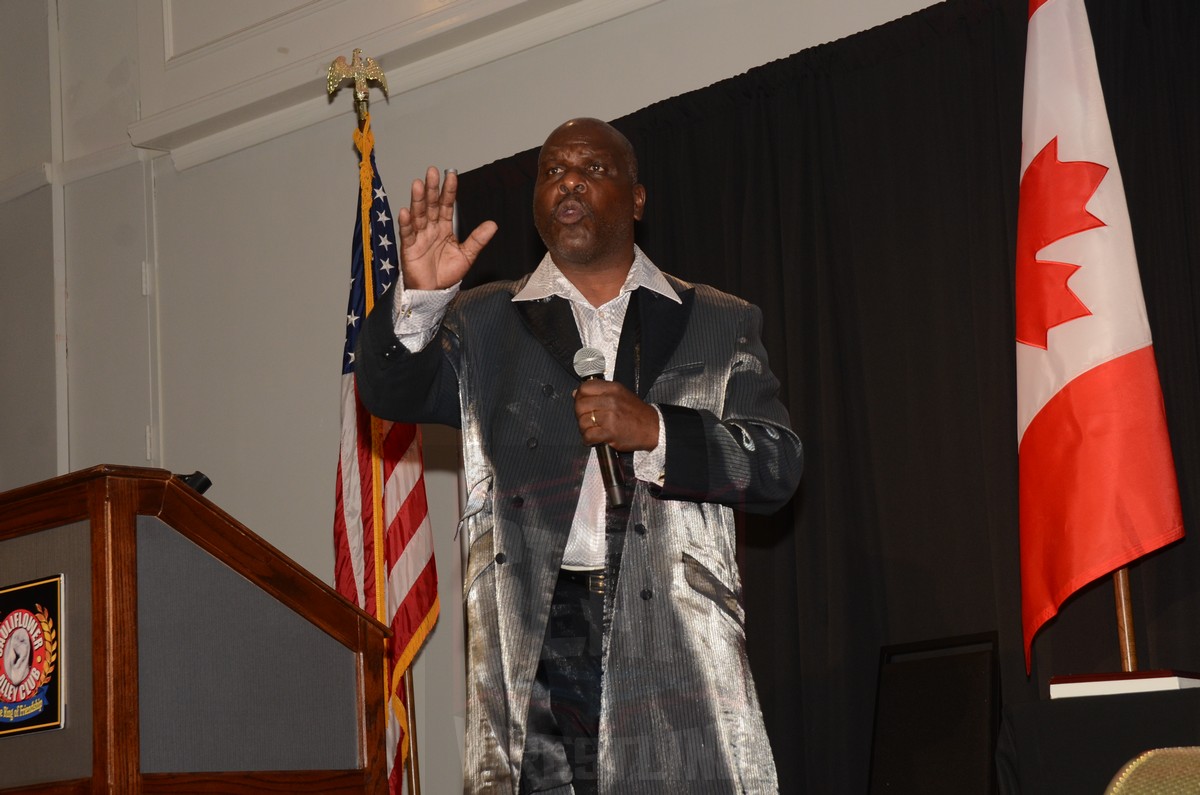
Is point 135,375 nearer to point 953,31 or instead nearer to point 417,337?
point 953,31

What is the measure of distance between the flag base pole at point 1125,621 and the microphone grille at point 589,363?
Result: 1.63 m

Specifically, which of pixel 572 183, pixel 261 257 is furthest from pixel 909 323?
pixel 261 257

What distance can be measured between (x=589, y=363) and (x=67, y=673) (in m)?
0.87

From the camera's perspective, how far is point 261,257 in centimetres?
603

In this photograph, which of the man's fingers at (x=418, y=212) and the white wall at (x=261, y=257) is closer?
the man's fingers at (x=418, y=212)

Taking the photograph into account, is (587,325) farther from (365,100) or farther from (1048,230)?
(365,100)

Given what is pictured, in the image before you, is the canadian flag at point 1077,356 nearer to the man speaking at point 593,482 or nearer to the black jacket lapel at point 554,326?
the man speaking at point 593,482

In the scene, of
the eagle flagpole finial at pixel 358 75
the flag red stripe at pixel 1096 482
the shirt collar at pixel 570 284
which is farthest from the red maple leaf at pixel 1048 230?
the eagle flagpole finial at pixel 358 75

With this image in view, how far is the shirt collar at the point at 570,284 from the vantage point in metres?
2.30

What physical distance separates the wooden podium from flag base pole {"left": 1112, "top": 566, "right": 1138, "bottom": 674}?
1.77 metres

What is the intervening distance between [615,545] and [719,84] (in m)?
2.89

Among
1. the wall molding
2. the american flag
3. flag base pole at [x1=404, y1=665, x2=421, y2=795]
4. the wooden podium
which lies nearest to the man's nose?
the wooden podium

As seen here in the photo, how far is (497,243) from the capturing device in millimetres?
5168

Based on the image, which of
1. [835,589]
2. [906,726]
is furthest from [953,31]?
[906,726]
